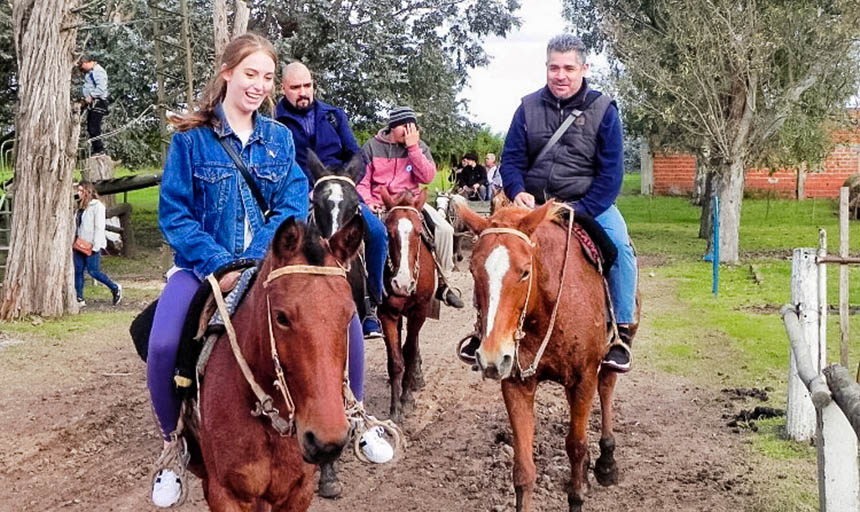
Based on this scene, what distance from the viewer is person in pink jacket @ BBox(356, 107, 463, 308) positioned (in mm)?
8648

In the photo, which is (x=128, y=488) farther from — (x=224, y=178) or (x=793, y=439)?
(x=793, y=439)

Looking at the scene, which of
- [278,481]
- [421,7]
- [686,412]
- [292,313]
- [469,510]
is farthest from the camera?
[421,7]

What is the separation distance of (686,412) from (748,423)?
704mm

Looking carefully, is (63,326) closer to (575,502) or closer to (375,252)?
(375,252)

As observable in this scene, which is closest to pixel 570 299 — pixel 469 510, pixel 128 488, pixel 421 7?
pixel 469 510

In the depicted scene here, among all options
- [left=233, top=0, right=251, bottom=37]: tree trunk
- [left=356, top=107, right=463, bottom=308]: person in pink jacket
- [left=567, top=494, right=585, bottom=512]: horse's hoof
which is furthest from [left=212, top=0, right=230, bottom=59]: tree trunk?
[left=567, top=494, right=585, bottom=512]: horse's hoof

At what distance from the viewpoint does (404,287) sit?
27.1ft

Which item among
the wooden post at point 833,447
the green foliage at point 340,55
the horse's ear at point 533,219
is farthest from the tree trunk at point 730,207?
the wooden post at point 833,447

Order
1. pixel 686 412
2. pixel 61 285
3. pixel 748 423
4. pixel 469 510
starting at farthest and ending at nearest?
1. pixel 61 285
2. pixel 686 412
3. pixel 748 423
4. pixel 469 510

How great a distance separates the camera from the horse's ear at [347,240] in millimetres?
3400

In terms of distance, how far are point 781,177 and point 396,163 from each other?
107ft

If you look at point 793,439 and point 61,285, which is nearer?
point 793,439

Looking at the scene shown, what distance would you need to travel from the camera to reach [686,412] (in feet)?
28.2

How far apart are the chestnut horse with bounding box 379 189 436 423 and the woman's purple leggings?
13.1ft
